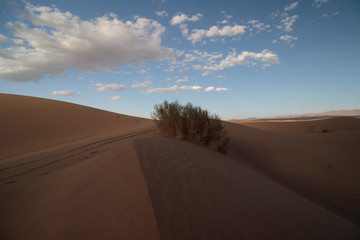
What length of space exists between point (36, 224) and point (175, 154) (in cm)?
258

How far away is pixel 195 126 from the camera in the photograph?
6000 mm

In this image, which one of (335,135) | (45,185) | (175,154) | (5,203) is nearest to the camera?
(5,203)

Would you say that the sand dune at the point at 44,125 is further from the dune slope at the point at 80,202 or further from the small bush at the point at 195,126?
the dune slope at the point at 80,202

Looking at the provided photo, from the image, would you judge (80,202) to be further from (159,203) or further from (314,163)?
(314,163)

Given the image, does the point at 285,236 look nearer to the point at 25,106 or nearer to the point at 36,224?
the point at 36,224

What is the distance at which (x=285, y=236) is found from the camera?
208 cm

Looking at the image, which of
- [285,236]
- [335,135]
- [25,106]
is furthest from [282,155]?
[25,106]

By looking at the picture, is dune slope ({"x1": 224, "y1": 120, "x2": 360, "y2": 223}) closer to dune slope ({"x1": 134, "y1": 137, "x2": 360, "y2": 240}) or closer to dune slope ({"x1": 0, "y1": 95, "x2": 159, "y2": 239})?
dune slope ({"x1": 134, "y1": 137, "x2": 360, "y2": 240})

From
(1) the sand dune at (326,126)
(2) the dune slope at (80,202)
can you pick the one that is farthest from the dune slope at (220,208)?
(1) the sand dune at (326,126)

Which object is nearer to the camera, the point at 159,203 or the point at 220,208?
the point at 159,203

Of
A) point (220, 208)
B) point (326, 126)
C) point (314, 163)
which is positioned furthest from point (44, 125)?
point (326, 126)

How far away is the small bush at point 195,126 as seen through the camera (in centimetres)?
579

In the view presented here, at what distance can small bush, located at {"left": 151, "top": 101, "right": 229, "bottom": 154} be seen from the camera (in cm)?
579

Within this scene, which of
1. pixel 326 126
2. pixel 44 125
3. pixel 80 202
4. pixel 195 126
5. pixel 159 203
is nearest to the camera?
pixel 159 203
